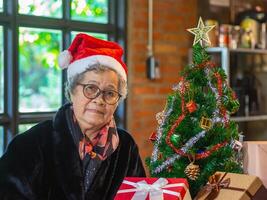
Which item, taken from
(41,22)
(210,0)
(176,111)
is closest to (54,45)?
(41,22)

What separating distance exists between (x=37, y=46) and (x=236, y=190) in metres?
2.22

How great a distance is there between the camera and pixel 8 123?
291 cm

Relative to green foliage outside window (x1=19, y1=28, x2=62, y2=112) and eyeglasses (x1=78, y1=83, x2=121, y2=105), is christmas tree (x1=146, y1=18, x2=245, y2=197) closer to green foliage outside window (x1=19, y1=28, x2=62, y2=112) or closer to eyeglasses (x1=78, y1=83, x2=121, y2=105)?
eyeglasses (x1=78, y1=83, x2=121, y2=105)

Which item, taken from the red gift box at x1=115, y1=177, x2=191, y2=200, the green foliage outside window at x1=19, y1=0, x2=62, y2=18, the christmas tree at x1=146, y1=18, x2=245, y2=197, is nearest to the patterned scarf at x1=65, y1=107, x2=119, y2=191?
the christmas tree at x1=146, y1=18, x2=245, y2=197

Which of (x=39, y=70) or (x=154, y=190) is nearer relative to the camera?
(x=154, y=190)

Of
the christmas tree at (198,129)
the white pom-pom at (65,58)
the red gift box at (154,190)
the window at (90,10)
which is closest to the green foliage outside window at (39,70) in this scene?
the window at (90,10)

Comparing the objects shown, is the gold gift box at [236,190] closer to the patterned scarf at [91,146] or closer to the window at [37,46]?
the patterned scarf at [91,146]

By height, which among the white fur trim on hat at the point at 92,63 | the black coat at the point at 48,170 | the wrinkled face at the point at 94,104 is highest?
the white fur trim on hat at the point at 92,63

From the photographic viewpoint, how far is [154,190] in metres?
1.06

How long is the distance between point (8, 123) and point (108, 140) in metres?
1.56

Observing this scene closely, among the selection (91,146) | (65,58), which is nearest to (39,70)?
(65,58)

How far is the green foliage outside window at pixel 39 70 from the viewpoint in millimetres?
3002

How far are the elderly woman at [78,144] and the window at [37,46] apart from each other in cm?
146

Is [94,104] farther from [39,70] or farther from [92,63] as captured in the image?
[39,70]
